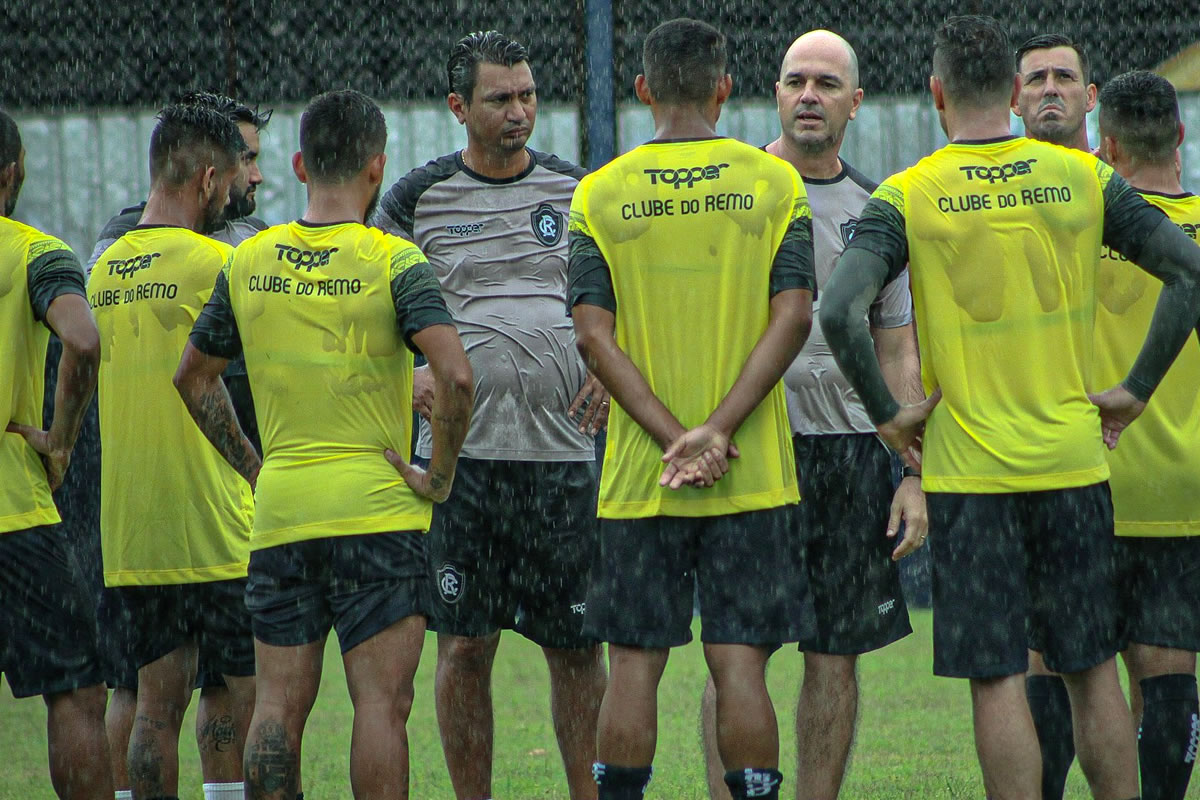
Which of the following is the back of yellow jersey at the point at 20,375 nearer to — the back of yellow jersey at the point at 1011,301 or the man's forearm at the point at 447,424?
the man's forearm at the point at 447,424

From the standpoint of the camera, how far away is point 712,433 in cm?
409

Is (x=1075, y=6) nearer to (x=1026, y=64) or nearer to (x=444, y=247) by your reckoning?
(x=1026, y=64)

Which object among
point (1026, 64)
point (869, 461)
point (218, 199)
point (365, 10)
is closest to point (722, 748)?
point (869, 461)

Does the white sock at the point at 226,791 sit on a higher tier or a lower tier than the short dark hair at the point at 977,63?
lower

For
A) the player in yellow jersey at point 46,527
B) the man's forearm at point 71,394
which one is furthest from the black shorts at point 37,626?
the man's forearm at point 71,394

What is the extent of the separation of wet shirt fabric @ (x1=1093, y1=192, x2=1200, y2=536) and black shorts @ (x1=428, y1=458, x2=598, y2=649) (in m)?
1.70

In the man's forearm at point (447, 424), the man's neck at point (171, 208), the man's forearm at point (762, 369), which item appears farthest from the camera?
the man's neck at point (171, 208)

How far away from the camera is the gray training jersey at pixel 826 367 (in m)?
4.90

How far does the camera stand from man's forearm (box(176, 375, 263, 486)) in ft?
14.9

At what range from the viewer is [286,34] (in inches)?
441

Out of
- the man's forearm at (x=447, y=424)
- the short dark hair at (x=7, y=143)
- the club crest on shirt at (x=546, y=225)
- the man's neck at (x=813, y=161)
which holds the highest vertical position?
the short dark hair at (x=7, y=143)

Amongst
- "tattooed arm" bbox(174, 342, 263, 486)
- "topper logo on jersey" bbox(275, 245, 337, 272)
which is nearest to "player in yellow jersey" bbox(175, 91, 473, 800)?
"topper logo on jersey" bbox(275, 245, 337, 272)

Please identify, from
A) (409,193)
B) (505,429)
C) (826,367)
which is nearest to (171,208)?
(409,193)

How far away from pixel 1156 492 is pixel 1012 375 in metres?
0.81
